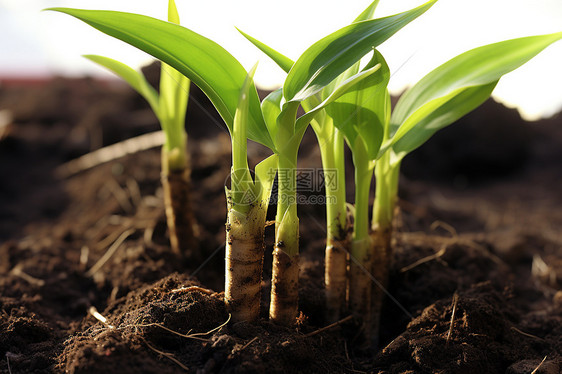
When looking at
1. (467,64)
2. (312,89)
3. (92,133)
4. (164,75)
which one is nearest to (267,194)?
(312,89)

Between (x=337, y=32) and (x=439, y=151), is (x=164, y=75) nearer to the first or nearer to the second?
(x=337, y=32)

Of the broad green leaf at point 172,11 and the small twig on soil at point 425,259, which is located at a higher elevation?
the broad green leaf at point 172,11

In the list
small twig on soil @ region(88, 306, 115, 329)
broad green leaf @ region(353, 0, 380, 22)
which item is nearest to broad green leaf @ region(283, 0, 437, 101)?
broad green leaf @ region(353, 0, 380, 22)

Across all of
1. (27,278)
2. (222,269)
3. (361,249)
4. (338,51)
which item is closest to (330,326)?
(361,249)

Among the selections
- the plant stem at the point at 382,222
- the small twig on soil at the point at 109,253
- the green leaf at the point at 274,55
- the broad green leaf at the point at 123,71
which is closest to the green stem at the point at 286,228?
the green leaf at the point at 274,55

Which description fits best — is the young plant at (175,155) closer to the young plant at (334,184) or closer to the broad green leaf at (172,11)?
the broad green leaf at (172,11)

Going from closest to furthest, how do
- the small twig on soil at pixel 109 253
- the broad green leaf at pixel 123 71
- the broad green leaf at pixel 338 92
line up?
the broad green leaf at pixel 338 92, the broad green leaf at pixel 123 71, the small twig on soil at pixel 109 253

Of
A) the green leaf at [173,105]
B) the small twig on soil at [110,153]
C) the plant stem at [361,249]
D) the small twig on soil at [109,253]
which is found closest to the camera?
the plant stem at [361,249]

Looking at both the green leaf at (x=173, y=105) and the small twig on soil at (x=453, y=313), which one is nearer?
the small twig on soil at (x=453, y=313)
